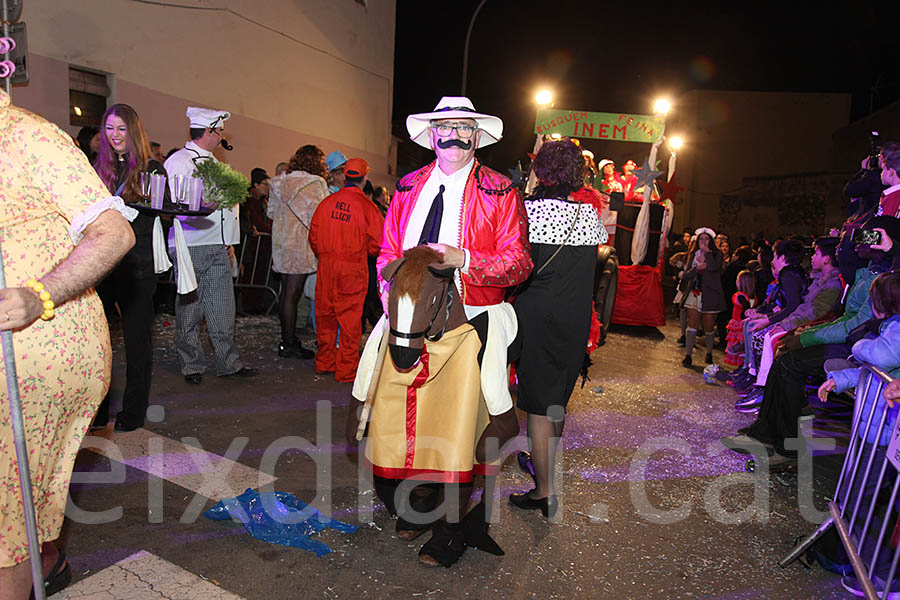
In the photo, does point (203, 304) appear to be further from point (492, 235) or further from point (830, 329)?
point (830, 329)

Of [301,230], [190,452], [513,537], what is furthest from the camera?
[301,230]

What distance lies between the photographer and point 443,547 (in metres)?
Answer: 3.25

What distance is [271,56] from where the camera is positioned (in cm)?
1305

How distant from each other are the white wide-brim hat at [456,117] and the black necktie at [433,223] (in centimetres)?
41

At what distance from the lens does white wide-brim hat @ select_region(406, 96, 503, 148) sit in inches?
125

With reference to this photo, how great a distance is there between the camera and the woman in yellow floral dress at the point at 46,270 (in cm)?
196

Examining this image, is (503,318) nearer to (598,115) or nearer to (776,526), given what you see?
(776,526)

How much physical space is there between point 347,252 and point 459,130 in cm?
334

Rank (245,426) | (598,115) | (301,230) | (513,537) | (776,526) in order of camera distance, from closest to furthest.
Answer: (513,537), (776,526), (245,426), (301,230), (598,115)

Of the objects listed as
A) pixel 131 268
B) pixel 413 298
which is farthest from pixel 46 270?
pixel 131 268

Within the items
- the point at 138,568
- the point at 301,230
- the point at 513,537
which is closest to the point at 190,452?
the point at 138,568

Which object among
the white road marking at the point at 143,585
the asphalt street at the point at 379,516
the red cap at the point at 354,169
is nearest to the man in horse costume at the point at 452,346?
the asphalt street at the point at 379,516

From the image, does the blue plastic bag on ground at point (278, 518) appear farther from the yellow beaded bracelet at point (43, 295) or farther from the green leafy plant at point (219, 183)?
the green leafy plant at point (219, 183)

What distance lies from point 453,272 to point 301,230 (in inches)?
201
